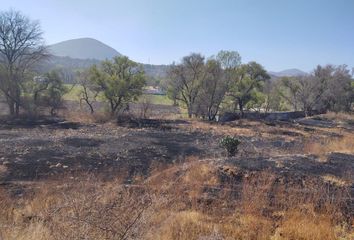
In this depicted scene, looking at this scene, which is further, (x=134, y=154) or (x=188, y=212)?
(x=134, y=154)

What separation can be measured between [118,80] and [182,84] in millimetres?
7988

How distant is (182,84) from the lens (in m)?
40.8

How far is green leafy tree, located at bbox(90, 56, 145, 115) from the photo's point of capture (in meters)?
36.9

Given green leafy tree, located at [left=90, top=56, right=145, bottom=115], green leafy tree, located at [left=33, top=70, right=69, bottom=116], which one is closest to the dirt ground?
green leafy tree, located at [left=33, top=70, right=69, bottom=116]

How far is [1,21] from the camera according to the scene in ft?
106

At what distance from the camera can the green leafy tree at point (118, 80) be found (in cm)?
3694

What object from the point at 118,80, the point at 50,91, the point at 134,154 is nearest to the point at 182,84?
the point at 118,80

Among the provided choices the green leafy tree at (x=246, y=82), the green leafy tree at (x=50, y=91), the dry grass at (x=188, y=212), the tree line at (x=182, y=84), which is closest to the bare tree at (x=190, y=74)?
the tree line at (x=182, y=84)

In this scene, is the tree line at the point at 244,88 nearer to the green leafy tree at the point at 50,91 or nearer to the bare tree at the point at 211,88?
the bare tree at the point at 211,88

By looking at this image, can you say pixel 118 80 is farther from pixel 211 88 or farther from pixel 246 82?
pixel 246 82

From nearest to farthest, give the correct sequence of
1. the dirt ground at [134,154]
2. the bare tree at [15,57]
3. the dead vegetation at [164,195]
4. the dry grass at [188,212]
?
the dry grass at [188,212], the dead vegetation at [164,195], the dirt ground at [134,154], the bare tree at [15,57]

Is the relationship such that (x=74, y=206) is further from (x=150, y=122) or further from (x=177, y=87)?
(x=177, y=87)

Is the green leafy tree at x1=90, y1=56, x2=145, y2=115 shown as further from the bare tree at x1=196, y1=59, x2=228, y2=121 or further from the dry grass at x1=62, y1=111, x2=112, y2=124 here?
the bare tree at x1=196, y1=59, x2=228, y2=121

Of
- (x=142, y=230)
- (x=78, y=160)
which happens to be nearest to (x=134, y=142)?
(x=78, y=160)
